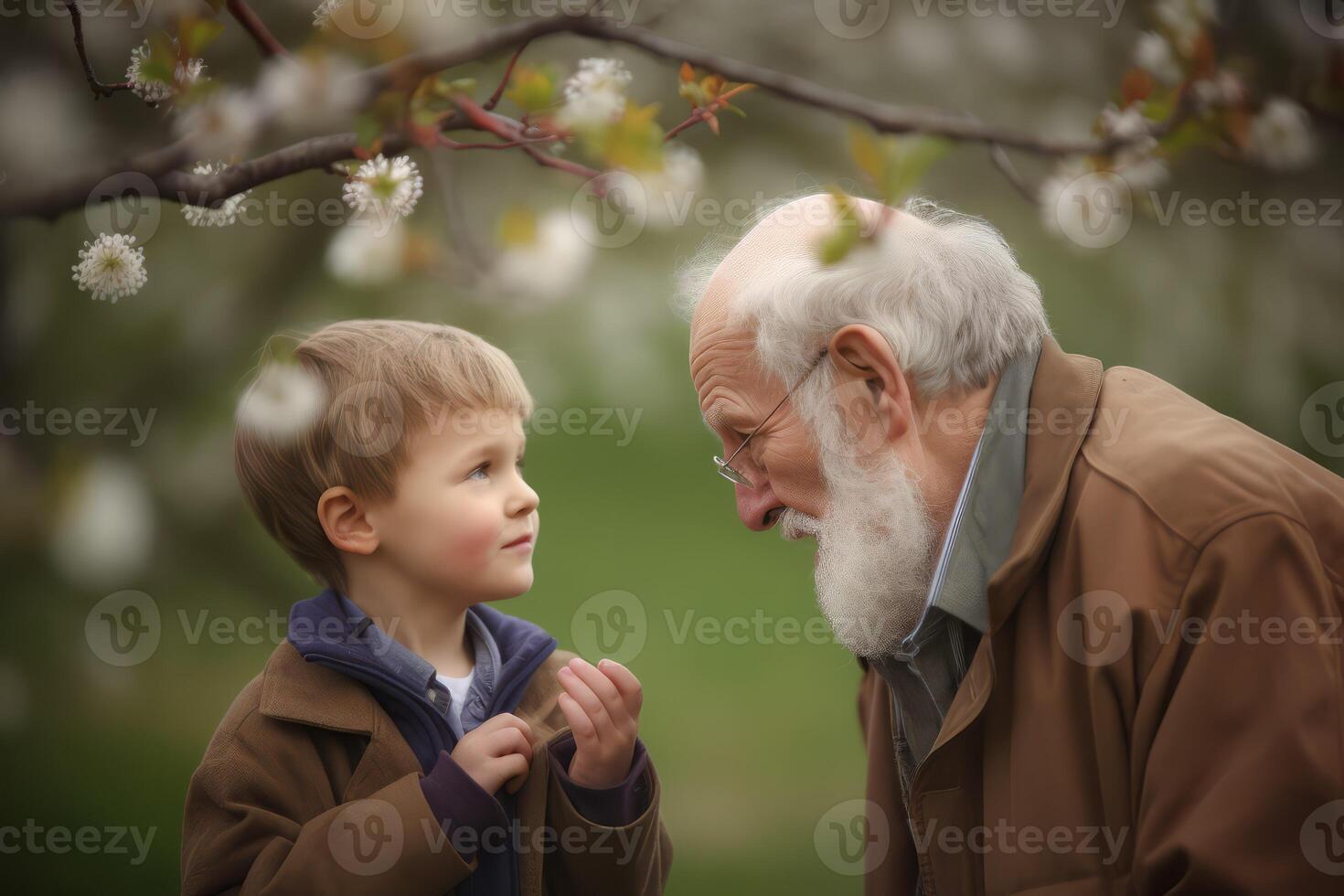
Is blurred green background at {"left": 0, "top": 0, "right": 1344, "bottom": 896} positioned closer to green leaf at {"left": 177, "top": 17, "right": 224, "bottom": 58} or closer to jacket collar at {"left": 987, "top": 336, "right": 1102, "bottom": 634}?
green leaf at {"left": 177, "top": 17, "right": 224, "bottom": 58}

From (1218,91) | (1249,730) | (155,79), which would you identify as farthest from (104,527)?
(1218,91)

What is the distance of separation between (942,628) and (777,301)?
0.54 metres

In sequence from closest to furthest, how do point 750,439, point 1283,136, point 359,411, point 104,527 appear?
point 359,411
point 750,439
point 104,527
point 1283,136

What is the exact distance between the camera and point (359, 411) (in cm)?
159

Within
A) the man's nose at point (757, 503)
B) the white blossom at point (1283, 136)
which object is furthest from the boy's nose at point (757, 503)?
the white blossom at point (1283, 136)

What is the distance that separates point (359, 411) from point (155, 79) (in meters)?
0.50

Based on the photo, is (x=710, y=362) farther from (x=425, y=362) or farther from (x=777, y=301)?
(x=425, y=362)

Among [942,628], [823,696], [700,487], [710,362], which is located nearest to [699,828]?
[823,696]

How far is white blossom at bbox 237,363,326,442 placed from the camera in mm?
1618

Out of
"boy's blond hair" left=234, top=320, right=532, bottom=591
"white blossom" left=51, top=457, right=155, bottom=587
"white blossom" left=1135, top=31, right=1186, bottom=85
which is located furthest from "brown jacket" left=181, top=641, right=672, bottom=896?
"white blossom" left=1135, top=31, right=1186, bottom=85

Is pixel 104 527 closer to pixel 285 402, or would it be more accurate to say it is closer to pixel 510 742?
pixel 285 402

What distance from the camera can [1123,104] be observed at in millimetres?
1890

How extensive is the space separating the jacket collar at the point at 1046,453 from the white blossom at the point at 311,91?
1.04m

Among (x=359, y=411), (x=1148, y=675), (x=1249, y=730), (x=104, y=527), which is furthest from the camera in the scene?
(x=104, y=527)
